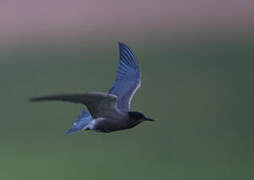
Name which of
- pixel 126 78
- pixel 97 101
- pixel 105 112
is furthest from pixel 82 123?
pixel 126 78

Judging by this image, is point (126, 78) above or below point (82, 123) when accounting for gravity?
above

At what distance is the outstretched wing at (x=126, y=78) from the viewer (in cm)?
684

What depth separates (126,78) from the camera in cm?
707

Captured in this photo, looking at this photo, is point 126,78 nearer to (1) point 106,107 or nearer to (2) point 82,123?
(2) point 82,123

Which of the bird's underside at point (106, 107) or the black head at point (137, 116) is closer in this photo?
the bird's underside at point (106, 107)

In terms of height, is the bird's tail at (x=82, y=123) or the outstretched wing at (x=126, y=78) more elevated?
the outstretched wing at (x=126, y=78)

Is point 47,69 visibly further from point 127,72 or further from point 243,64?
point 127,72

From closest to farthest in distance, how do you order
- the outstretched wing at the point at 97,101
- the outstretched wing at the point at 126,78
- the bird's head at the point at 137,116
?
the outstretched wing at the point at 97,101 < the bird's head at the point at 137,116 < the outstretched wing at the point at 126,78

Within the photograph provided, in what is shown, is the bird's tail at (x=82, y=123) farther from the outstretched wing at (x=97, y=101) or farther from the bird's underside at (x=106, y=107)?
the outstretched wing at (x=97, y=101)

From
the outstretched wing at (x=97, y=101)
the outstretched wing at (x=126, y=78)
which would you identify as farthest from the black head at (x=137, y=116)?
the outstretched wing at (x=126, y=78)

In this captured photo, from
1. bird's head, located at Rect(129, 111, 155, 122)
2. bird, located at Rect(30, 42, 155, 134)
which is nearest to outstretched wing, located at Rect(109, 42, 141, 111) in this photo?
bird, located at Rect(30, 42, 155, 134)

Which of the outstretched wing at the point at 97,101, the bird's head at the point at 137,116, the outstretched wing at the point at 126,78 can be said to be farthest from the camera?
the outstretched wing at the point at 126,78

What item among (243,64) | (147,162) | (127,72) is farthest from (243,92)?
(127,72)

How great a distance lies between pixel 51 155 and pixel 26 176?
1.38 metres
